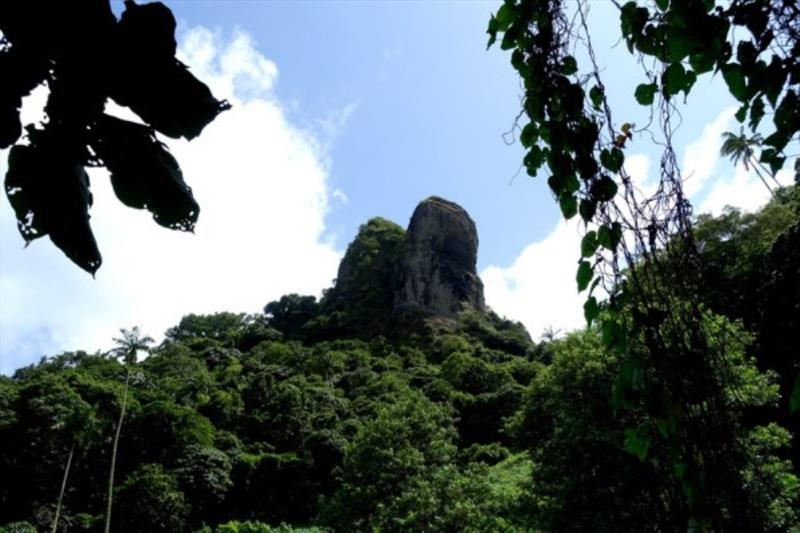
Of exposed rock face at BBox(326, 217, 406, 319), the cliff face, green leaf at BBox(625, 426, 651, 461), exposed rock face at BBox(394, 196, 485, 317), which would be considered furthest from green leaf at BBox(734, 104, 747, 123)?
exposed rock face at BBox(326, 217, 406, 319)

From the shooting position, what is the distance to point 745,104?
4.48 ft

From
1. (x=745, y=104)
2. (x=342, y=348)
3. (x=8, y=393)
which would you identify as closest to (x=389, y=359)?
(x=342, y=348)

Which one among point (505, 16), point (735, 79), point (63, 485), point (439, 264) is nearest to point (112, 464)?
point (63, 485)

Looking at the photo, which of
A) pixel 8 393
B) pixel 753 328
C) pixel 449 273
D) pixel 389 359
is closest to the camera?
pixel 753 328

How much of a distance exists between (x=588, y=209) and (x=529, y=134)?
306mm

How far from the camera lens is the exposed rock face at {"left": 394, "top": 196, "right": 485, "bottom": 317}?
2596 inches

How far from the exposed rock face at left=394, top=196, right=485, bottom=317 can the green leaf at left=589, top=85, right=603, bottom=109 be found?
6310cm

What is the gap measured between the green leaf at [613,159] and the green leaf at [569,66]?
0.26m

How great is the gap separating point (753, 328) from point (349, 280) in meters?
60.6

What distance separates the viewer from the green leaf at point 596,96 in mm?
1680

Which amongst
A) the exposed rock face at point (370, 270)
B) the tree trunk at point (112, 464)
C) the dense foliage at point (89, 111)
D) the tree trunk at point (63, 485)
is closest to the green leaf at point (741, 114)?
the dense foliage at point (89, 111)

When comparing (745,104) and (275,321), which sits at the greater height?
(275,321)

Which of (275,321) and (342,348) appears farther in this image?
(275,321)

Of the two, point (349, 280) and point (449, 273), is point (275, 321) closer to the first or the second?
point (349, 280)
